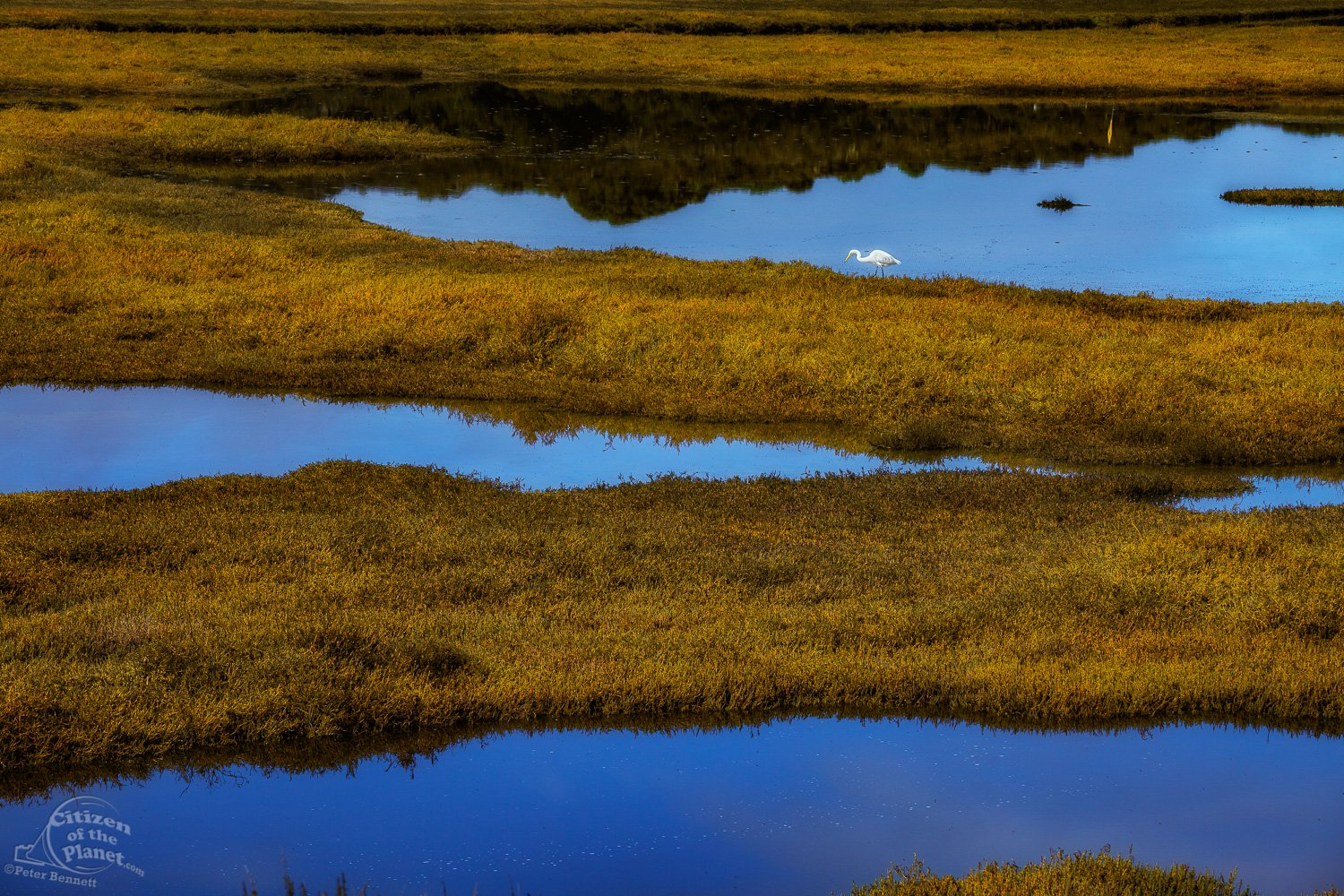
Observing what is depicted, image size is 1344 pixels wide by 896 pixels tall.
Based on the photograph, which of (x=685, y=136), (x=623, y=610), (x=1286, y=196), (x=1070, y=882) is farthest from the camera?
(x=685, y=136)

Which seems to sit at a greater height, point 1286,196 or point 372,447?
point 1286,196

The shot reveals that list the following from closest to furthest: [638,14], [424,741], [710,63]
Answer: [424,741] < [710,63] < [638,14]

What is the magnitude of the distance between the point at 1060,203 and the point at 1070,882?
31.7 metres

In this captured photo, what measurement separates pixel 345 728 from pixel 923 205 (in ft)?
98.8

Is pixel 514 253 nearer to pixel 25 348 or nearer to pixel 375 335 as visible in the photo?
pixel 375 335

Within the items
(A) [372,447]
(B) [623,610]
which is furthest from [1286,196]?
(B) [623,610]

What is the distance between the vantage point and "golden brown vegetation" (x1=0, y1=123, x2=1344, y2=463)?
18.0 m

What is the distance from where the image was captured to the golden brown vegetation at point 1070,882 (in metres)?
7.16

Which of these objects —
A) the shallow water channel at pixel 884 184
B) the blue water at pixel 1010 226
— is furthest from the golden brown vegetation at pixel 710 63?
the blue water at pixel 1010 226

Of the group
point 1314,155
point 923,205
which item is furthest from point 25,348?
point 1314,155

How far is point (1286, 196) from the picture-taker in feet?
123

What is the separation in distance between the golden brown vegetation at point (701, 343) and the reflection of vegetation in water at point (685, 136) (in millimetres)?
11148

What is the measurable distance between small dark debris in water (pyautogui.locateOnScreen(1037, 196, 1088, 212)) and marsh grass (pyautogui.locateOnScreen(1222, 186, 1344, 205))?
14.4ft

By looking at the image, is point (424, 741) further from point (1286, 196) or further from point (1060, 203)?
point (1286, 196)
